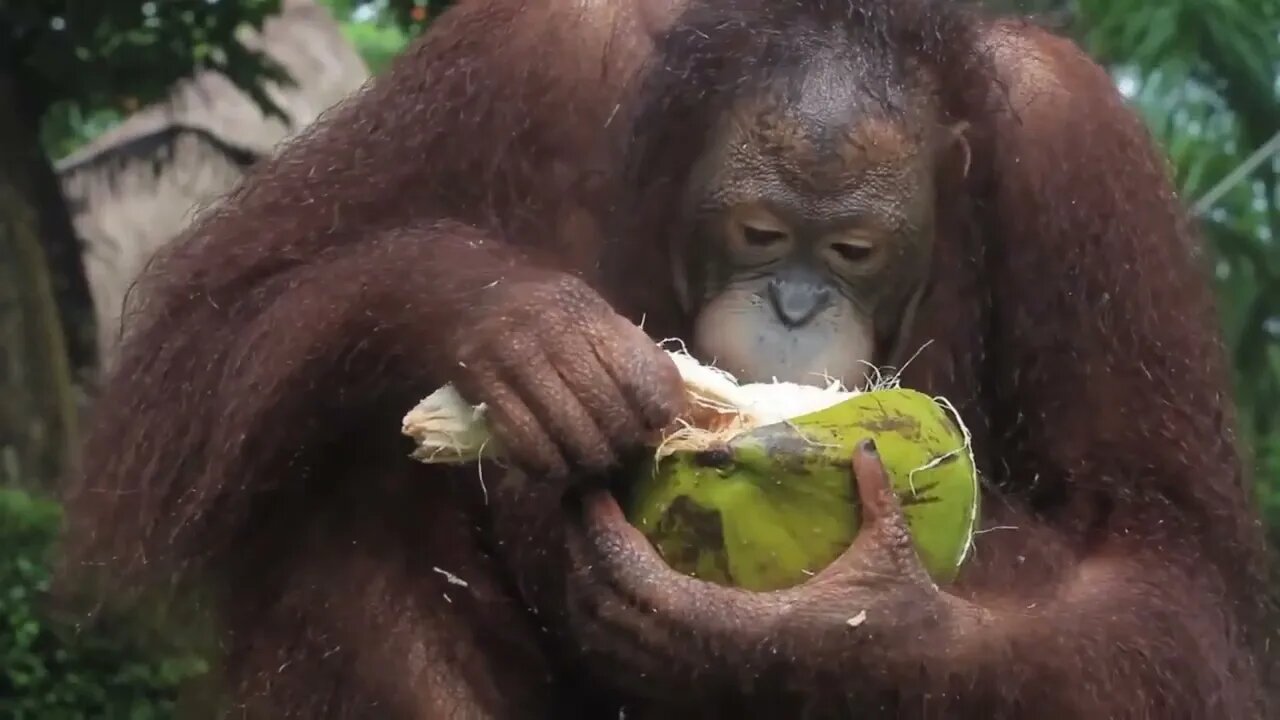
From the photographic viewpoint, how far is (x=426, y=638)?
2.36m

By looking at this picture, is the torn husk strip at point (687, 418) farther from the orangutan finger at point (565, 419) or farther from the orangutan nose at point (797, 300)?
the orangutan nose at point (797, 300)

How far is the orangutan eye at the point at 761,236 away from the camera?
2.42 meters

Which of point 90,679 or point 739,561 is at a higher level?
point 739,561

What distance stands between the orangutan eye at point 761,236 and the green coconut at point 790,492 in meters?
0.42

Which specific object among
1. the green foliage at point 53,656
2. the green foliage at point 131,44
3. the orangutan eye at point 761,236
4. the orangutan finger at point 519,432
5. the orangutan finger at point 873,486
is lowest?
the green foliage at point 53,656

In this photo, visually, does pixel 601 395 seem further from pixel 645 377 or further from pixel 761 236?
pixel 761 236

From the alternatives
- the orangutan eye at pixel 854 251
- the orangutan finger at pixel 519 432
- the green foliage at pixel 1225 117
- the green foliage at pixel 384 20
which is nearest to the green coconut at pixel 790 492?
→ the orangutan finger at pixel 519 432

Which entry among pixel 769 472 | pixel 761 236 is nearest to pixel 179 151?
pixel 761 236

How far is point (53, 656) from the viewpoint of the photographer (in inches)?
184

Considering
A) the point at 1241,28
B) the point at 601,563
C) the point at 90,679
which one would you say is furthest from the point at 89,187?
the point at 601,563

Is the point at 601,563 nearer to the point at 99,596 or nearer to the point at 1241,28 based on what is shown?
the point at 99,596

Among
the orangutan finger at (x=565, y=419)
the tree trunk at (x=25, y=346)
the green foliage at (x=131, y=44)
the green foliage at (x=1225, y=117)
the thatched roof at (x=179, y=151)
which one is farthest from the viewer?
the thatched roof at (x=179, y=151)

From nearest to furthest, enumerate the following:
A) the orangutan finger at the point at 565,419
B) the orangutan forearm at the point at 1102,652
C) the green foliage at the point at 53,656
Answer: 1. the orangutan finger at the point at 565,419
2. the orangutan forearm at the point at 1102,652
3. the green foliage at the point at 53,656

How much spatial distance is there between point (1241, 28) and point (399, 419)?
2798 millimetres
